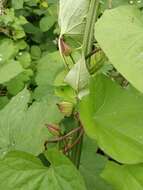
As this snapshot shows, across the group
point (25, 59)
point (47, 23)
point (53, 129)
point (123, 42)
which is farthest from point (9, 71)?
point (123, 42)

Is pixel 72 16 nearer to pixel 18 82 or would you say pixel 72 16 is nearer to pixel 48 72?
pixel 48 72

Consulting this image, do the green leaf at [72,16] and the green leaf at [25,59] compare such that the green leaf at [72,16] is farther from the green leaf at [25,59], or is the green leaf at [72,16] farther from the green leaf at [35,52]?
the green leaf at [35,52]

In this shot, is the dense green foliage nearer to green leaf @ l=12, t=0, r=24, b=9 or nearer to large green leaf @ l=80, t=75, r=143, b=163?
large green leaf @ l=80, t=75, r=143, b=163

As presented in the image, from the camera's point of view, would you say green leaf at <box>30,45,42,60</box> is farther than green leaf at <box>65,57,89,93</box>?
Yes

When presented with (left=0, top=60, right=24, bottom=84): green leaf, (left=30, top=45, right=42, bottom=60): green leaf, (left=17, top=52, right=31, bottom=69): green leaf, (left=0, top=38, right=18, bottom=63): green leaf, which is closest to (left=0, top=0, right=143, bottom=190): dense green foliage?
(left=0, top=60, right=24, bottom=84): green leaf

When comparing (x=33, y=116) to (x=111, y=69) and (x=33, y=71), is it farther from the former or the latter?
(x=33, y=71)

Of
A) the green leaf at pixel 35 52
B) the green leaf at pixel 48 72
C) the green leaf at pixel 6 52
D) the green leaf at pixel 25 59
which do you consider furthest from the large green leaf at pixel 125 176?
the green leaf at pixel 35 52
